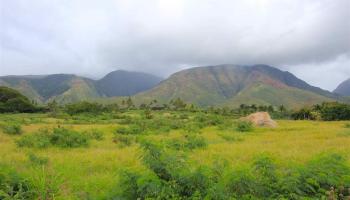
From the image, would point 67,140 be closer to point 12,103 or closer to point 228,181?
point 228,181

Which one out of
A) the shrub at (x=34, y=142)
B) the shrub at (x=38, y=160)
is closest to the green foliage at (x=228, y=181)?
the shrub at (x=38, y=160)

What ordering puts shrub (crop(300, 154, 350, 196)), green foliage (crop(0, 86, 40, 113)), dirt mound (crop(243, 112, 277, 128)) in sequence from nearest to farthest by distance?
shrub (crop(300, 154, 350, 196)) < dirt mound (crop(243, 112, 277, 128)) < green foliage (crop(0, 86, 40, 113))

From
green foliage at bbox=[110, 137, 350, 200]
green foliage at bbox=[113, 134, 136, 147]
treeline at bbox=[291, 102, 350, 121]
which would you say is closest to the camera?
green foliage at bbox=[110, 137, 350, 200]

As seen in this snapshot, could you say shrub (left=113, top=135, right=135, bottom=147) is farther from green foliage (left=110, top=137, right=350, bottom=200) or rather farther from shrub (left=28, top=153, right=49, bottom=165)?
green foliage (left=110, top=137, right=350, bottom=200)

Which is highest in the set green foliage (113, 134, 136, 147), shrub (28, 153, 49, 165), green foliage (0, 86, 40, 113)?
green foliage (0, 86, 40, 113)

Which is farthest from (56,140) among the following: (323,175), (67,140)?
(323,175)

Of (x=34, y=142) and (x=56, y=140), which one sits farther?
(x=56, y=140)

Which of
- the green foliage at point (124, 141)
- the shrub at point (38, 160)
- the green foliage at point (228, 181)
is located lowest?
the green foliage at point (124, 141)

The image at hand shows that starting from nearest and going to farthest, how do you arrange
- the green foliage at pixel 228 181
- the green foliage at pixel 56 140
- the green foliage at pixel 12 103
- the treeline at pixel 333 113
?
the green foliage at pixel 228 181, the green foliage at pixel 56 140, the treeline at pixel 333 113, the green foliage at pixel 12 103

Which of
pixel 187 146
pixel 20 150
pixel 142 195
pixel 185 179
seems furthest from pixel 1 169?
pixel 187 146

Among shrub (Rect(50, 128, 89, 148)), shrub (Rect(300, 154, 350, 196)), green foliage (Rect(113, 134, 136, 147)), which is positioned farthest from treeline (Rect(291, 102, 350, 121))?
shrub (Rect(300, 154, 350, 196))

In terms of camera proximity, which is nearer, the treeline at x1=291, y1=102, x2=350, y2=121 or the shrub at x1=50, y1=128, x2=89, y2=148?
the shrub at x1=50, y1=128, x2=89, y2=148

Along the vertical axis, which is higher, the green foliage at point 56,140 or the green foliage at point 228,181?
the green foliage at point 228,181

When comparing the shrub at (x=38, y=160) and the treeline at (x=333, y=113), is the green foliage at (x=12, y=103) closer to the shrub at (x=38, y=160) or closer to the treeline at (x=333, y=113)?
the treeline at (x=333, y=113)
